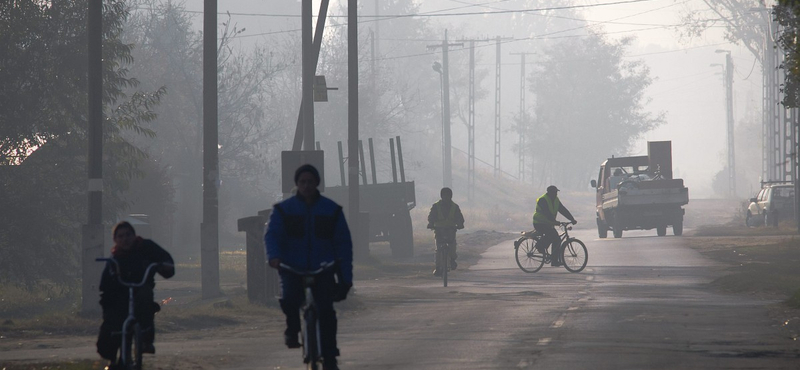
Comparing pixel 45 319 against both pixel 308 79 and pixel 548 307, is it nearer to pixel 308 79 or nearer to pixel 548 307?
pixel 548 307

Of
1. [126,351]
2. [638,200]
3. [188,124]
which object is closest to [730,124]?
[638,200]

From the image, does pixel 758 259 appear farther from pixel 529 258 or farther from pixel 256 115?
pixel 256 115

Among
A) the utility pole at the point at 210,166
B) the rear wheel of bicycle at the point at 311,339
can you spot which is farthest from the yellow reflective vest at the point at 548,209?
the rear wheel of bicycle at the point at 311,339

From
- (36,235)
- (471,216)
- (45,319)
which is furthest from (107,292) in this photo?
(471,216)

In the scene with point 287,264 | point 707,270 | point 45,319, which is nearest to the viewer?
point 287,264

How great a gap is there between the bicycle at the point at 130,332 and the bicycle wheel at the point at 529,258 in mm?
15732

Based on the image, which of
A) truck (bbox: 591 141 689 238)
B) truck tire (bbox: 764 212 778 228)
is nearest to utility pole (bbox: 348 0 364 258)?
truck (bbox: 591 141 689 238)

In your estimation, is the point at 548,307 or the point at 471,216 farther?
the point at 471,216

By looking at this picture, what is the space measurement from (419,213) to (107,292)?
55.4 m

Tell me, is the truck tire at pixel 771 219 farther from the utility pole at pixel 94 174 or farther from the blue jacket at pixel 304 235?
the blue jacket at pixel 304 235

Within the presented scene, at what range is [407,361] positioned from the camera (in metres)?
10.4

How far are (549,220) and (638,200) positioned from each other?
14515 mm

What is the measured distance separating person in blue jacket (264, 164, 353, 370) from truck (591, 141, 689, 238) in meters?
29.0

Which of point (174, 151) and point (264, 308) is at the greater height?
point (174, 151)
